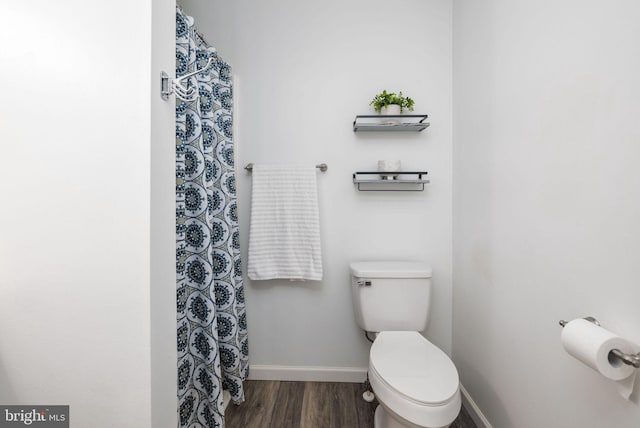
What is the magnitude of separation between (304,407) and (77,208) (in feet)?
4.63

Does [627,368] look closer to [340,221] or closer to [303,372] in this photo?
[340,221]

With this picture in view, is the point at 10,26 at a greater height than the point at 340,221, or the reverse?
the point at 10,26

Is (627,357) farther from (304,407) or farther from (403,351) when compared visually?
(304,407)

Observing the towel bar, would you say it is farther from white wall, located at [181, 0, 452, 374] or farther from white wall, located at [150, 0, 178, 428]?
white wall, located at [150, 0, 178, 428]

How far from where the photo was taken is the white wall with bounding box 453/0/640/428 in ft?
2.40

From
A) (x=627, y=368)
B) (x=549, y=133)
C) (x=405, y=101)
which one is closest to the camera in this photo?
(x=627, y=368)

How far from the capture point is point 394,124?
1.61 m

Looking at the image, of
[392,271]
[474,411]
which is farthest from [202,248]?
[474,411]

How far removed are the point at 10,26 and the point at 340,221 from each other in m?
1.49

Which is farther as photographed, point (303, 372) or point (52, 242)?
point (303, 372)

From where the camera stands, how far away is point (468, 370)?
1.55 meters

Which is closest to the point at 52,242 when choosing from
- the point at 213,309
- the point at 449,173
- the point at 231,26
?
the point at 213,309

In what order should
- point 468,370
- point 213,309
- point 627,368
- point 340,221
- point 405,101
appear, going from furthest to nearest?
point 340,221 < point 405,101 < point 468,370 < point 213,309 < point 627,368

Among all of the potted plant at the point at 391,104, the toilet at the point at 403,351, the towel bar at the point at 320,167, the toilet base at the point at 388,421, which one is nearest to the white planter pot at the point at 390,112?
the potted plant at the point at 391,104
